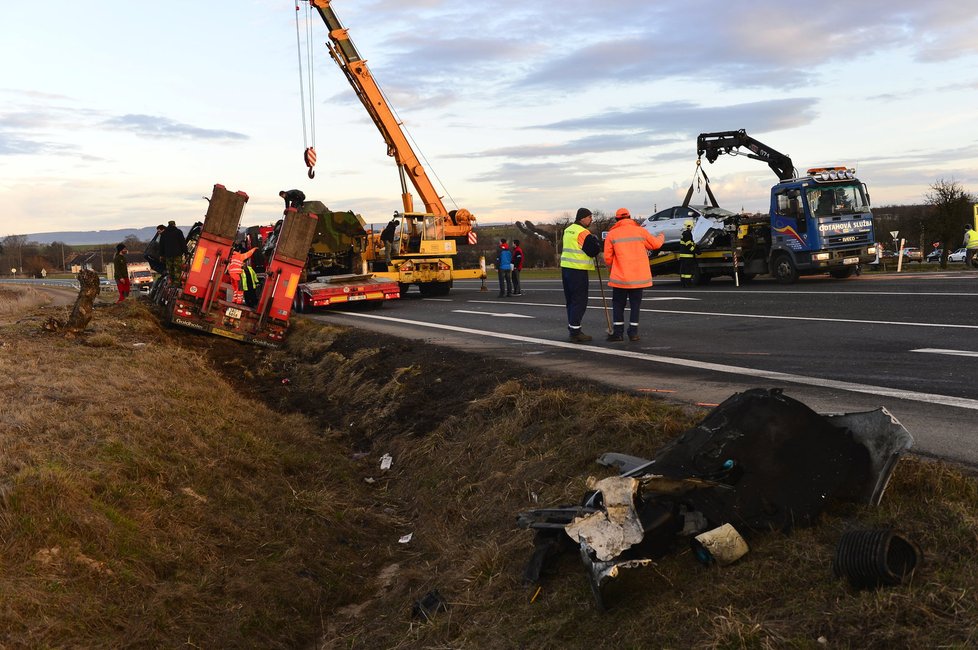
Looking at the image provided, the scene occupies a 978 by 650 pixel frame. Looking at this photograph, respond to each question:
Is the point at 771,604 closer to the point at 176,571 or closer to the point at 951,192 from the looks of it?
the point at 176,571

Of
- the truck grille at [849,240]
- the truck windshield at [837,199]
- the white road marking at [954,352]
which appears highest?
the truck windshield at [837,199]

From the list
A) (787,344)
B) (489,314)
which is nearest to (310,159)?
(489,314)

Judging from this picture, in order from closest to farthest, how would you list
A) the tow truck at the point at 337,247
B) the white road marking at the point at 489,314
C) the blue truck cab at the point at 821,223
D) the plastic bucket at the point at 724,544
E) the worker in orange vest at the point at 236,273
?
the plastic bucket at the point at 724,544
the worker in orange vest at the point at 236,273
the white road marking at the point at 489,314
the blue truck cab at the point at 821,223
the tow truck at the point at 337,247

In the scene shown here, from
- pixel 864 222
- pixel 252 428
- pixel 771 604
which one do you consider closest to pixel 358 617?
pixel 771 604

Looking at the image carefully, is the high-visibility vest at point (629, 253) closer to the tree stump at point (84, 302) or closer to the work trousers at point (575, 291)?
the work trousers at point (575, 291)

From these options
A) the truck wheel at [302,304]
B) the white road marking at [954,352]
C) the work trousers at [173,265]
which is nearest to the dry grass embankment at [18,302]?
the work trousers at [173,265]

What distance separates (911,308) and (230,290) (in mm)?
11994

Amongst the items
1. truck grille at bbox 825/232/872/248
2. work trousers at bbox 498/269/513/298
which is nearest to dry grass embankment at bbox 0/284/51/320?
work trousers at bbox 498/269/513/298

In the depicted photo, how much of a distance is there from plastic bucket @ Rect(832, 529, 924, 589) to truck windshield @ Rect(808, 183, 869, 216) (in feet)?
64.0

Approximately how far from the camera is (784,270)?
22.1 metres

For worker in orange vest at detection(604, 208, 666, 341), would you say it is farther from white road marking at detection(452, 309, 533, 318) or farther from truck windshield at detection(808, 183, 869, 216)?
truck windshield at detection(808, 183, 869, 216)

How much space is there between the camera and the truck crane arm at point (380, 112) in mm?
27078

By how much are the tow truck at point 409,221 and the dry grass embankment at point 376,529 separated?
1485 cm

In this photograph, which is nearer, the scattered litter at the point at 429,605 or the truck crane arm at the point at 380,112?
the scattered litter at the point at 429,605
